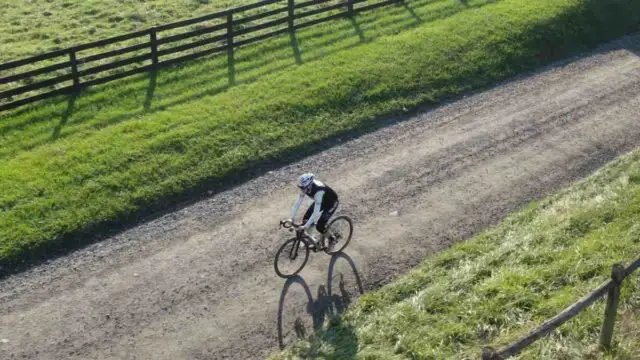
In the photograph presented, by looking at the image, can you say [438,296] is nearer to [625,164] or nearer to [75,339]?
[75,339]

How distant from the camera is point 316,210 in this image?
14.3 m

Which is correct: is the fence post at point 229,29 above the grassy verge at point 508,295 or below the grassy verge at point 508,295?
above

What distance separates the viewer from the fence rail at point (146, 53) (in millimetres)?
20011

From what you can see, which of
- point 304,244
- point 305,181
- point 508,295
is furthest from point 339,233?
point 508,295

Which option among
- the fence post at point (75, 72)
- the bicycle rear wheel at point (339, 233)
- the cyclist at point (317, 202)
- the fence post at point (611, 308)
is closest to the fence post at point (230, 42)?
the fence post at point (75, 72)

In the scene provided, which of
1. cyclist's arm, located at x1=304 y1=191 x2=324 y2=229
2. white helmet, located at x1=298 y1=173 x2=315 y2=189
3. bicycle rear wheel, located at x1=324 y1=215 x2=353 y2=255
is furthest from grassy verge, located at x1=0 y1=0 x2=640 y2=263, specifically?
white helmet, located at x1=298 y1=173 x2=315 y2=189

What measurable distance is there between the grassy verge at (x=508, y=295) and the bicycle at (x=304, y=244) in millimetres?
1671

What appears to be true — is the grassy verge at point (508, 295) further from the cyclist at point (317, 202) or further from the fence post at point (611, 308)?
the cyclist at point (317, 202)

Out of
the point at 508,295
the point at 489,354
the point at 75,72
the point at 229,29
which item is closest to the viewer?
the point at 489,354

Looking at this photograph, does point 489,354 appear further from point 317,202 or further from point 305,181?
point 317,202

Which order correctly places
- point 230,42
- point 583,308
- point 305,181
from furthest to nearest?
point 230,42, point 305,181, point 583,308

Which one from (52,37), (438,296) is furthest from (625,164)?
(52,37)

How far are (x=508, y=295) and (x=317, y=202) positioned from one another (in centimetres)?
416

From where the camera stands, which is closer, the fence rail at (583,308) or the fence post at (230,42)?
the fence rail at (583,308)
